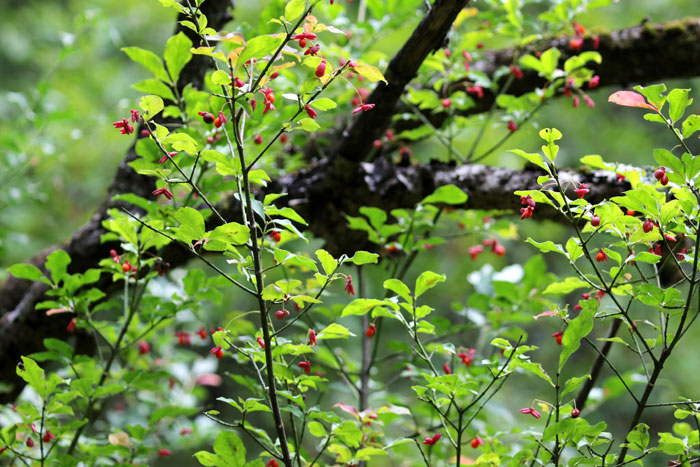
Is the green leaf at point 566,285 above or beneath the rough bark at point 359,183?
beneath

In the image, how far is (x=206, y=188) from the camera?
3.95 feet

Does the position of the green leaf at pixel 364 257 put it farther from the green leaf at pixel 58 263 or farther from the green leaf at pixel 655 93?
the green leaf at pixel 58 263

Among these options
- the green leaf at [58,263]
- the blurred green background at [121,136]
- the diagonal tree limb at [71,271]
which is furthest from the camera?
the blurred green background at [121,136]

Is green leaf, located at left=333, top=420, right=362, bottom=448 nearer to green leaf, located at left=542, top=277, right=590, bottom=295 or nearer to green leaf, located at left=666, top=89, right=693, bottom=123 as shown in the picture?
green leaf, located at left=542, top=277, right=590, bottom=295

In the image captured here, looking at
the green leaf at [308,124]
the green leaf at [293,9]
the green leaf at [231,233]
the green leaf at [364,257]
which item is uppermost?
the green leaf at [293,9]

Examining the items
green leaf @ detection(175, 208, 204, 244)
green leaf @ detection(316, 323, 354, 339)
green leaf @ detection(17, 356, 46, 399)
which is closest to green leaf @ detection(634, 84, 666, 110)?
green leaf @ detection(316, 323, 354, 339)

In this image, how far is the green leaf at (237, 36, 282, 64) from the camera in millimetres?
728

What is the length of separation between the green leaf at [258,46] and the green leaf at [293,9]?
0.08m

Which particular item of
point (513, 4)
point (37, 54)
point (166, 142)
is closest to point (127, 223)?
point (166, 142)

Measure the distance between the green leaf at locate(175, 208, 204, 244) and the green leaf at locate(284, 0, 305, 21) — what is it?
304 mm

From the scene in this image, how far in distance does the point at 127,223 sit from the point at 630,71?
5.00 ft

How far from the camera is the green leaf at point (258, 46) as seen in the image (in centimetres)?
73

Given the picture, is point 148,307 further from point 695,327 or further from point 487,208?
point 695,327

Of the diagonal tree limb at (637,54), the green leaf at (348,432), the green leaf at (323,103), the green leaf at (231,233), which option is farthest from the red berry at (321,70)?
the diagonal tree limb at (637,54)
